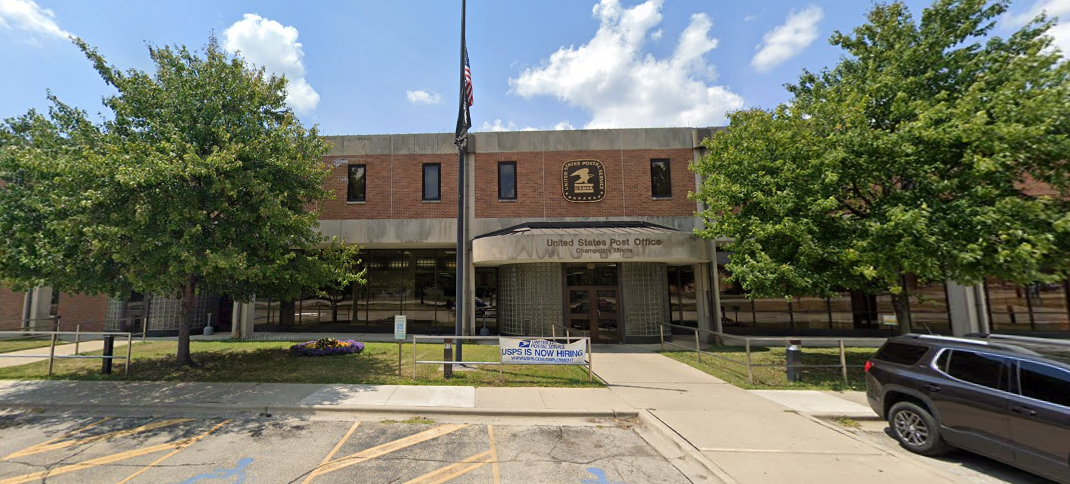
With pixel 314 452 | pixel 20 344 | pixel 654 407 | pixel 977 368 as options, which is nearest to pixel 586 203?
pixel 654 407

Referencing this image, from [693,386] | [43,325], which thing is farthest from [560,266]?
[43,325]

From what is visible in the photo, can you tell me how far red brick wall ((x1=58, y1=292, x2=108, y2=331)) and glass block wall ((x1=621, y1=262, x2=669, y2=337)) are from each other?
77.5ft

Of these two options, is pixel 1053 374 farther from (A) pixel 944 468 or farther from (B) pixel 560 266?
(B) pixel 560 266

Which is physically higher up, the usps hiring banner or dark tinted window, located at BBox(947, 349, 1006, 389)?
dark tinted window, located at BBox(947, 349, 1006, 389)

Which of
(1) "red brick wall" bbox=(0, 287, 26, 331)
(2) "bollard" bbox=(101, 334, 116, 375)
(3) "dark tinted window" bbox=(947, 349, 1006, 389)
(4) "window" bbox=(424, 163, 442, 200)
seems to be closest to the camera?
(3) "dark tinted window" bbox=(947, 349, 1006, 389)

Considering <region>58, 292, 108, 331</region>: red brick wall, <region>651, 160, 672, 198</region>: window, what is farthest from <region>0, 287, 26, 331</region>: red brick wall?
<region>651, 160, 672, 198</region>: window

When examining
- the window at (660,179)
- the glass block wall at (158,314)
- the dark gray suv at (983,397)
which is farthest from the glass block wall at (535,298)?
the glass block wall at (158,314)

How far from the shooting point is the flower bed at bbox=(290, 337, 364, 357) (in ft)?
42.6

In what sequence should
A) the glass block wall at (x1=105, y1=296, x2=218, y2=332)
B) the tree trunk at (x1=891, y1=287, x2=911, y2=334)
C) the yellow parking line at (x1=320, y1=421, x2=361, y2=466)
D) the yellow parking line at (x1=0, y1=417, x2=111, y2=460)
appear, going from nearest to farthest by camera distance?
the yellow parking line at (x1=320, y1=421, x2=361, y2=466) → the yellow parking line at (x1=0, y1=417, x2=111, y2=460) → the tree trunk at (x1=891, y1=287, x2=911, y2=334) → the glass block wall at (x1=105, y1=296, x2=218, y2=332)

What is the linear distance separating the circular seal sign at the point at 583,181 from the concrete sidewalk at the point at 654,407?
794cm

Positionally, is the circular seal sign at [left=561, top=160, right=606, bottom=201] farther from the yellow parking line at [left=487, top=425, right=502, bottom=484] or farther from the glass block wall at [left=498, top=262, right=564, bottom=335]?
the yellow parking line at [left=487, top=425, right=502, bottom=484]

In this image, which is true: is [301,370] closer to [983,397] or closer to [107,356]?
[107,356]

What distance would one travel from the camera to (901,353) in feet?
21.7

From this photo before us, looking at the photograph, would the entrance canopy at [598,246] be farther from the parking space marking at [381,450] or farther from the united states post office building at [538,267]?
the parking space marking at [381,450]
